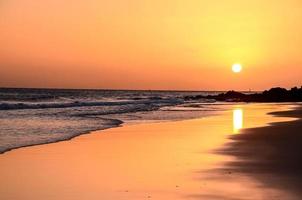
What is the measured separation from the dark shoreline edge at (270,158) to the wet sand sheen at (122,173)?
391 mm

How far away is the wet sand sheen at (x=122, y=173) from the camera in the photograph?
888 centimetres

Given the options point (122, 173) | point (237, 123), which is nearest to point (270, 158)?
point (122, 173)

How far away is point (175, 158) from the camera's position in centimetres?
1328

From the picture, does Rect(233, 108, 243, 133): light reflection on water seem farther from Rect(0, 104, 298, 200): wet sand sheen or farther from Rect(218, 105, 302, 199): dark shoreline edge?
Rect(0, 104, 298, 200): wet sand sheen

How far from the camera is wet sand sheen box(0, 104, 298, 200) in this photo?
29.1ft

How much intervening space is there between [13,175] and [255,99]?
3454 inches

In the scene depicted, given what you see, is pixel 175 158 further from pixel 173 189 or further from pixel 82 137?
pixel 82 137

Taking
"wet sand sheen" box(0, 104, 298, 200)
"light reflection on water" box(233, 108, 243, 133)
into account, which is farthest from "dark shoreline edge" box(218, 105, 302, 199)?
"light reflection on water" box(233, 108, 243, 133)

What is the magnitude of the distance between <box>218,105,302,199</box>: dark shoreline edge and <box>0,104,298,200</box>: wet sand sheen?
391 mm

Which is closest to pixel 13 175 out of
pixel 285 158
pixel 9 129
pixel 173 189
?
pixel 173 189

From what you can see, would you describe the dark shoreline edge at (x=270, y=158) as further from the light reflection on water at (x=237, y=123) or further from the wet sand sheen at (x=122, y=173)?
the light reflection on water at (x=237, y=123)

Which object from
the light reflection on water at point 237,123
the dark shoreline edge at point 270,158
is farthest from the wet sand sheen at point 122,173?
the light reflection on water at point 237,123

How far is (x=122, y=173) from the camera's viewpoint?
1092 cm

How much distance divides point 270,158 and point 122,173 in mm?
4494
